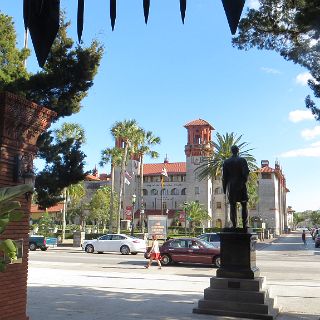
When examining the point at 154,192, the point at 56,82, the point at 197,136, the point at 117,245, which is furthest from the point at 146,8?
the point at 154,192

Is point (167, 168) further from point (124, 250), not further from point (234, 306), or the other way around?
point (234, 306)

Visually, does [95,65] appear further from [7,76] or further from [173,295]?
[173,295]

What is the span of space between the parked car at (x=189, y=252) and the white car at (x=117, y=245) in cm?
761

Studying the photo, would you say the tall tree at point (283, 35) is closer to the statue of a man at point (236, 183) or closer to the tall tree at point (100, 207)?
the statue of a man at point (236, 183)

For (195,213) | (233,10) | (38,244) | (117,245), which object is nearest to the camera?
(233,10)

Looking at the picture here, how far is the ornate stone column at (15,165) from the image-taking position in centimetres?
722

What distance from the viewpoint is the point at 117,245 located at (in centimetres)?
3059

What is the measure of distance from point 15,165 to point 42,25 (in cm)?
655

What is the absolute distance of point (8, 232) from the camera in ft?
23.6

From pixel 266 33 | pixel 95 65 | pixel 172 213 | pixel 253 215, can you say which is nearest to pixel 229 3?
pixel 266 33

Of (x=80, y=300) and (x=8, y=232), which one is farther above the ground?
(x=8, y=232)

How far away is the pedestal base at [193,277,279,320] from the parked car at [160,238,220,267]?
39.7 ft

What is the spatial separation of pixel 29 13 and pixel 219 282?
29.9ft

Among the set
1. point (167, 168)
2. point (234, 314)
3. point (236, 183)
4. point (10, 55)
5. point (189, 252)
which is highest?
point (167, 168)
